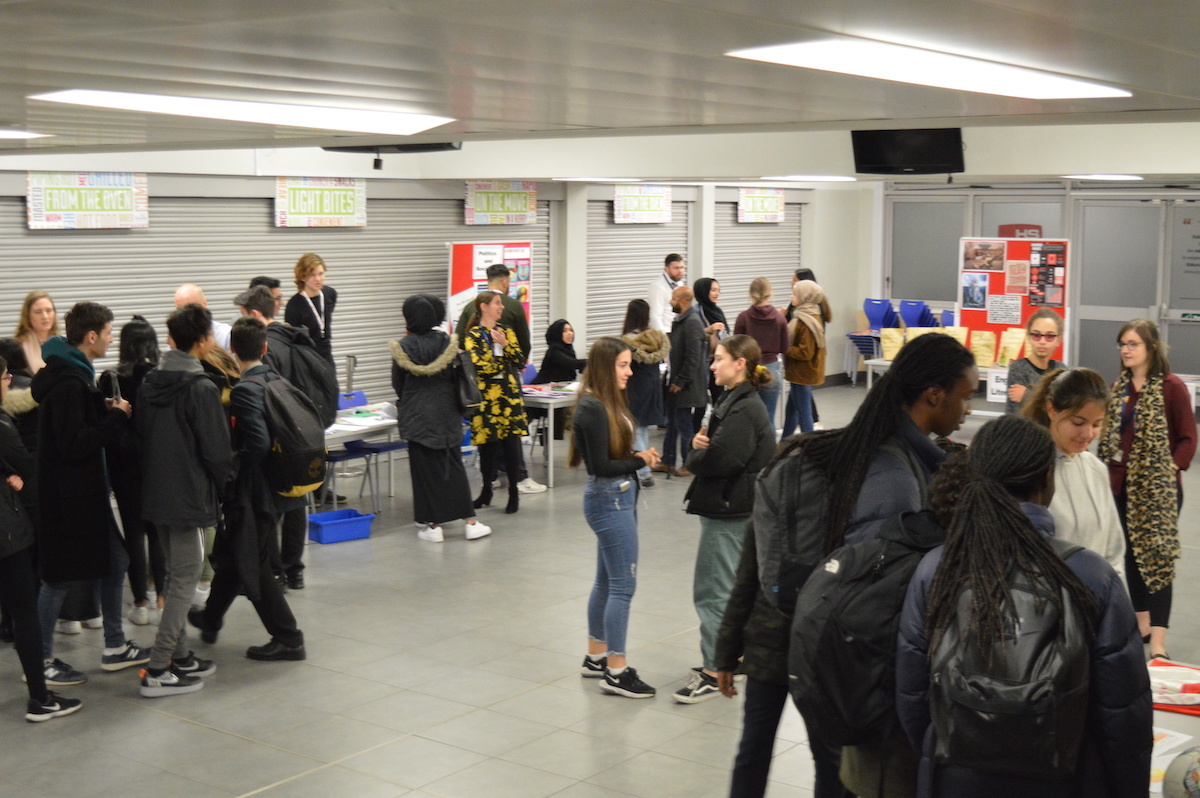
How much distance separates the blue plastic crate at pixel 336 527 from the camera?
337 inches

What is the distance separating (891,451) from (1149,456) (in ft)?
10.4

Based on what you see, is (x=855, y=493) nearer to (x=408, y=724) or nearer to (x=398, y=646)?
(x=408, y=724)

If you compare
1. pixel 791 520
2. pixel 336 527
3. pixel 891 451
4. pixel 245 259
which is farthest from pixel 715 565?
pixel 245 259

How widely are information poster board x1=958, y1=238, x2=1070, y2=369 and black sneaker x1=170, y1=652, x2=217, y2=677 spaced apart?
10.2 metres

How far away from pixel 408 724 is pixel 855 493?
3001 mm

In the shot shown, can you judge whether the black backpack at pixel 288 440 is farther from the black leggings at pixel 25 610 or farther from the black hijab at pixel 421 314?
the black hijab at pixel 421 314

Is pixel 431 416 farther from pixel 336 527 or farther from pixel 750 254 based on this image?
pixel 750 254

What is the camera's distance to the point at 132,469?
607 cm

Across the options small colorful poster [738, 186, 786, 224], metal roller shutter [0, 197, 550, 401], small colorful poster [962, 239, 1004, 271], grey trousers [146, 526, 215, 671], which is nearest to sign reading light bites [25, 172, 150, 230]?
metal roller shutter [0, 197, 550, 401]

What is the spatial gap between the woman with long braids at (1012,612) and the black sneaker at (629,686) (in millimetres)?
2947

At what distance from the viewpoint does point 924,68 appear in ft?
10.1

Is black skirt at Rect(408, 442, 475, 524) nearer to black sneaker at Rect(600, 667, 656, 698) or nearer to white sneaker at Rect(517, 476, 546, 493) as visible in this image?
white sneaker at Rect(517, 476, 546, 493)

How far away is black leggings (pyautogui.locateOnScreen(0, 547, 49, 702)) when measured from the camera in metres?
5.10

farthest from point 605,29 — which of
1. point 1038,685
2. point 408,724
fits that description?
point 408,724
